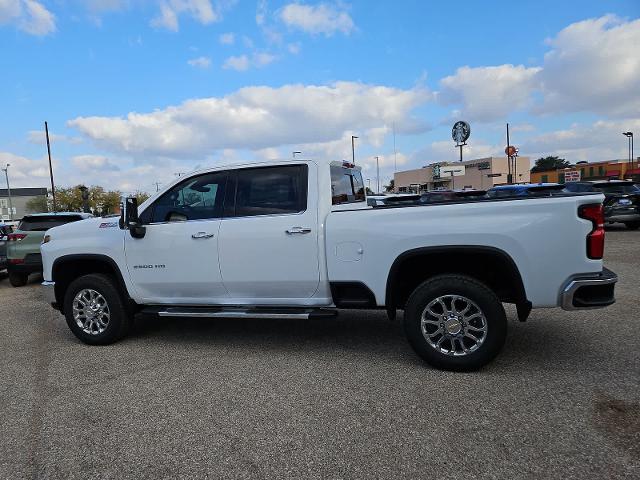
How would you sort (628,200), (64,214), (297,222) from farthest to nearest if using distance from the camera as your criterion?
1. (628,200)
2. (64,214)
3. (297,222)

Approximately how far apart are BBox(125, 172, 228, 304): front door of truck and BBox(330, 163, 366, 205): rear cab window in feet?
3.78

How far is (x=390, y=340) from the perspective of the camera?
209 inches

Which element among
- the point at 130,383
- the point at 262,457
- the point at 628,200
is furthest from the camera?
the point at 628,200

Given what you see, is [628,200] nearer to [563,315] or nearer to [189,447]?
[563,315]

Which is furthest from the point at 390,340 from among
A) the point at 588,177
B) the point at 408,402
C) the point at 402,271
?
the point at 588,177

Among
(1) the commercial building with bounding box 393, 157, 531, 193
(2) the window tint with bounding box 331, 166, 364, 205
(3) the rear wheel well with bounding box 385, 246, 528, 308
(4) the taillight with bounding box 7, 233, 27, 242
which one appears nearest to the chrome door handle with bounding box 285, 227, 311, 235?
(2) the window tint with bounding box 331, 166, 364, 205

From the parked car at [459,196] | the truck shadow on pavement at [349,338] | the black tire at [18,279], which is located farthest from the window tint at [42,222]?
the parked car at [459,196]

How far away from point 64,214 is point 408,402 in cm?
960

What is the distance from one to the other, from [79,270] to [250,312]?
2422 millimetres

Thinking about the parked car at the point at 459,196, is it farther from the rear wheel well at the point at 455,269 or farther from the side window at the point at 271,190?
the side window at the point at 271,190

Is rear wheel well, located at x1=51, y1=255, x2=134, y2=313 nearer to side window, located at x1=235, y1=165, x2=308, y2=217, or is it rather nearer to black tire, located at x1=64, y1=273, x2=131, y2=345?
black tire, located at x1=64, y1=273, x2=131, y2=345

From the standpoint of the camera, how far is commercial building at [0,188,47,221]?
10706 centimetres

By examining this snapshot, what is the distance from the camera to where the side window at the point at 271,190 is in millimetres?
4832

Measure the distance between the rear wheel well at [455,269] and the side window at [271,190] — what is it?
1.13 m
